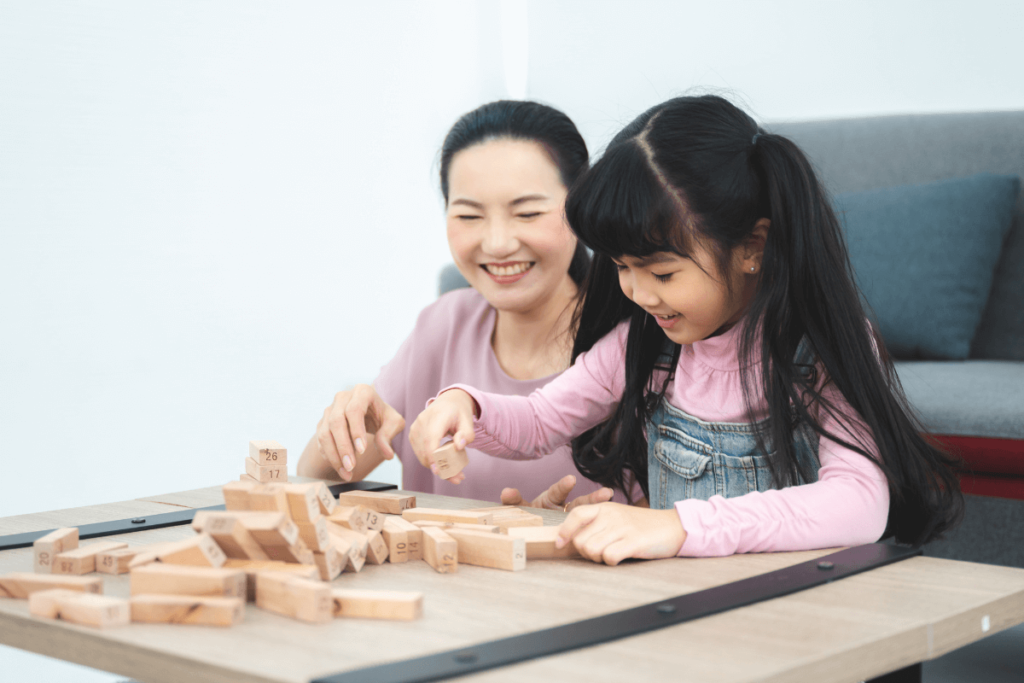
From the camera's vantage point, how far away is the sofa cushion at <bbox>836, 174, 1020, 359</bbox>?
2207 millimetres

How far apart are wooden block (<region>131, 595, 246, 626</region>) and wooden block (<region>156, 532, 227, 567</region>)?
Result: 0.05 m

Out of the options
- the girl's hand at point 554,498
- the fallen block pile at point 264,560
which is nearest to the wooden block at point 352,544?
the fallen block pile at point 264,560

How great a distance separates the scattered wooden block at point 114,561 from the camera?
0.81 meters

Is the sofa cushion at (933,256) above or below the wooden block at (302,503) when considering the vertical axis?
above

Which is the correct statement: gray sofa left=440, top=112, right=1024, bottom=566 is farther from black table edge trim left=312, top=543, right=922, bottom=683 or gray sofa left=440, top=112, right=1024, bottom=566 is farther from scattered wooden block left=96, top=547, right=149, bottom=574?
scattered wooden block left=96, top=547, right=149, bottom=574

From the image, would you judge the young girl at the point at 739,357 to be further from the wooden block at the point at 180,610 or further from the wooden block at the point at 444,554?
the wooden block at the point at 180,610

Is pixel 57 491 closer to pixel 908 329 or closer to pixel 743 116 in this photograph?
pixel 743 116

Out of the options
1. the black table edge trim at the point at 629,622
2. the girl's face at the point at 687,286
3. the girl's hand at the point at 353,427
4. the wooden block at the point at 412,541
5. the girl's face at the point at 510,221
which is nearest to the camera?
the black table edge trim at the point at 629,622

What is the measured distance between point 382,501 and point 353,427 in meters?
0.18

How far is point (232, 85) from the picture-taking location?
9.46 feet

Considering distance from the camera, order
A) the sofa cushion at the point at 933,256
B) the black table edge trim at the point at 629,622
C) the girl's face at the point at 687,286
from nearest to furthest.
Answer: the black table edge trim at the point at 629,622 → the girl's face at the point at 687,286 → the sofa cushion at the point at 933,256

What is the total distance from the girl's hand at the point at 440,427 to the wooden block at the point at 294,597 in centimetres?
36

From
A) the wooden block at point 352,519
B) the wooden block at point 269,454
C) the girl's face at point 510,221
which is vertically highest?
the girl's face at point 510,221

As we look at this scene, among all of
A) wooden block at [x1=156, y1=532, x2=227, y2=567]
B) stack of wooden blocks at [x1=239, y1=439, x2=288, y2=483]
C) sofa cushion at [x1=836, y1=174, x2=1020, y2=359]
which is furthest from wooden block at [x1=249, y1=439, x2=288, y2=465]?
sofa cushion at [x1=836, y1=174, x2=1020, y2=359]
